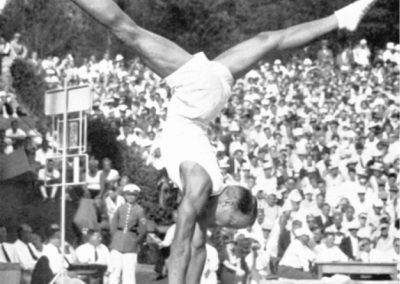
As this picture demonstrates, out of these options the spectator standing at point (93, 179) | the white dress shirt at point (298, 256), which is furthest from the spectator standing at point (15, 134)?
the white dress shirt at point (298, 256)

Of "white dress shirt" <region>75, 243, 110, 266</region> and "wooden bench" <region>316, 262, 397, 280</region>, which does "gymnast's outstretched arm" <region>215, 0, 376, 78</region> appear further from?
"white dress shirt" <region>75, 243, 110, 266</region>

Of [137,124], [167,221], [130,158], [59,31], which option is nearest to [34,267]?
[167,221]

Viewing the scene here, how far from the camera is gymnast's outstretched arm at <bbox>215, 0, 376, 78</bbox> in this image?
24.2ft

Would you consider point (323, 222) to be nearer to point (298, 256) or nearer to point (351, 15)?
point (298, 256)

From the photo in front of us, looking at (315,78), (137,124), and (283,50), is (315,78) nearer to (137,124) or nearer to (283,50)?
(137,124)

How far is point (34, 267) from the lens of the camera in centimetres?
1418

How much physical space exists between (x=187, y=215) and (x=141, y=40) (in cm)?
104

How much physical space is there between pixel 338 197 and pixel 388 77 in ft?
30.1

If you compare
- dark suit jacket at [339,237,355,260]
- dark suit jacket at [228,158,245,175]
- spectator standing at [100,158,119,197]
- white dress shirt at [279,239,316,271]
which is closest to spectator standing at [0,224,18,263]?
white dress shirt at [279,239,316,271]

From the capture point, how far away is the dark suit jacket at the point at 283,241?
1758cm

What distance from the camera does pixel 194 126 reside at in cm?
719

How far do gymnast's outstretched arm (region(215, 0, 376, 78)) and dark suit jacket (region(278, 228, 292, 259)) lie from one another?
10.1 metres

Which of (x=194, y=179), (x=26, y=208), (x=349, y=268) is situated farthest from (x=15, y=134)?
(x=194, y=179)

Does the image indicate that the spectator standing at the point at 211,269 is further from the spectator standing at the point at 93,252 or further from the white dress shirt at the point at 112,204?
the white dress shirt at the point at 112,204
